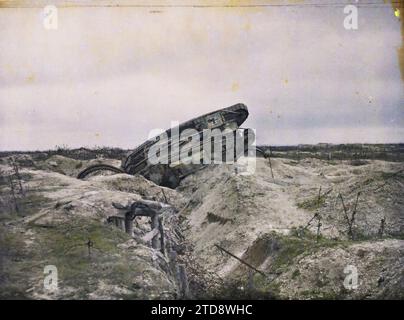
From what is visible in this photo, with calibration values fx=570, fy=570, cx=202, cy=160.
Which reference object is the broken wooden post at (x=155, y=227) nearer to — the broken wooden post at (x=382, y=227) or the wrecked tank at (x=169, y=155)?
the broken wooden post at (x=382, y=227)

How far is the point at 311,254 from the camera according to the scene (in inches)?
438

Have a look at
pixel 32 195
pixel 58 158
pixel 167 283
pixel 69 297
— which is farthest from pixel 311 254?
pixel 58 158

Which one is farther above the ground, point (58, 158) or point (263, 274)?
point (58, 158)

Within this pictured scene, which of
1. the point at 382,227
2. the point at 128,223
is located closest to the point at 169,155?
the point at 128,223

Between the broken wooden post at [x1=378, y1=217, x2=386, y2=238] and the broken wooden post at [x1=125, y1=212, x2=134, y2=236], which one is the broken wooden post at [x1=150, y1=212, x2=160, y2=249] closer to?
the broken wooden post at [x1=125, y1=212, x2=134, y2=236]

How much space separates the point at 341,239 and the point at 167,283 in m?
3.93

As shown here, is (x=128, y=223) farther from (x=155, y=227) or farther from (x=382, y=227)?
(x=382, y=227)

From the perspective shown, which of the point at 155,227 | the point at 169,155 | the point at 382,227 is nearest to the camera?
the point at 382,227

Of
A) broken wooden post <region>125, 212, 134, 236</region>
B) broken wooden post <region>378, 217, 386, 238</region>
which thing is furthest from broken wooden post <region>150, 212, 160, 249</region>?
broken wooden post <region>378, 217, 386, 238</region>

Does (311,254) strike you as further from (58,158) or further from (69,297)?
(58,158)

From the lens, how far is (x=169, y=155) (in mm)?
17250

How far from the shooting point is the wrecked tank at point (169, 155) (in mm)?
16891

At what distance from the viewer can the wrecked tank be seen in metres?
16.9
